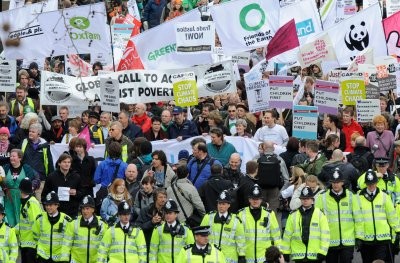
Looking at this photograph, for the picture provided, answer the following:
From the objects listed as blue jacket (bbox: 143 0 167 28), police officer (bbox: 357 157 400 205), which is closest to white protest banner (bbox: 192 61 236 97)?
police officer (bbox: 357 157 400 205)

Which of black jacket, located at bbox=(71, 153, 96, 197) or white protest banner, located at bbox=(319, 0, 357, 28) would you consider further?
white protest banner, located at bbox=(319, 0, 357, 28)

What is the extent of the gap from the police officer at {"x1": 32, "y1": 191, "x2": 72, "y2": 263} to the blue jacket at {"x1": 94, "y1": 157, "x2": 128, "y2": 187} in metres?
1.25

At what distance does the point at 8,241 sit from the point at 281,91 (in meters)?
6.45

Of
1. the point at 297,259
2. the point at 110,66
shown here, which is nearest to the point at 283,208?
the point at 297,259

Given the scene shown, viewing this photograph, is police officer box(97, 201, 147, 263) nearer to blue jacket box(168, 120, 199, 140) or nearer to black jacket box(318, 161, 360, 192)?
black jacket box(318, 161, 360, 192)

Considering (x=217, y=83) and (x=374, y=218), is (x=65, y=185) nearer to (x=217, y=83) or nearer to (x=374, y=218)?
(x=374, y=218)

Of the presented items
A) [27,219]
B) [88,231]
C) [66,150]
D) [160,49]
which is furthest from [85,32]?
[88,231]

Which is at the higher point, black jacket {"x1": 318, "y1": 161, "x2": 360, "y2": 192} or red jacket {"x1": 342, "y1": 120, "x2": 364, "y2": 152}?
red jacket {"x1": 342, "y1": 120, "x2": 364, "y2": 152}

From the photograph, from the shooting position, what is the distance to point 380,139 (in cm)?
2466

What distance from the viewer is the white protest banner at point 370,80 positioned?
86.7 feet

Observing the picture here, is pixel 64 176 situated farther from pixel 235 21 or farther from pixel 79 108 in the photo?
pixel 235 21

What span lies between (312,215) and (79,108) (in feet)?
22.5

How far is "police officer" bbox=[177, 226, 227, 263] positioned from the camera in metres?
19.9

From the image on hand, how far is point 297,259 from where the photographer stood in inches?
846
